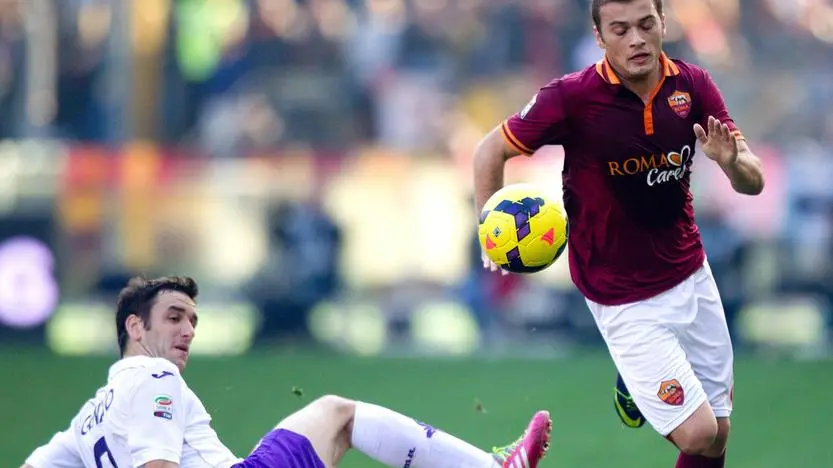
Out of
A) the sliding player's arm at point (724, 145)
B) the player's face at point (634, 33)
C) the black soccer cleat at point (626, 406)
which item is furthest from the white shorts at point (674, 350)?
the player's face at point (634, 33)

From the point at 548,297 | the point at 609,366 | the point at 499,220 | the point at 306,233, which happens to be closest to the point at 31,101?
the point at 306,233

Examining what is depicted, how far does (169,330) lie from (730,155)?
2507 millimetres

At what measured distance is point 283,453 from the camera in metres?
6.11

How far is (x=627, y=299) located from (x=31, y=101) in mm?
10920

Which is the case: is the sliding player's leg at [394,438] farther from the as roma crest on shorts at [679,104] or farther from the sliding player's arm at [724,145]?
the as roma crest on shorts at [679,104]

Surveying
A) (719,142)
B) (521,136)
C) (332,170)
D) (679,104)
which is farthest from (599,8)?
(332,170)

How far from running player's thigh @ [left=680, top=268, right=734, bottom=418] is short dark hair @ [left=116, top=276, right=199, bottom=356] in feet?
7.52

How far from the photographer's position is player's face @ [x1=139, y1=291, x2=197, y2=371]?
6.22 meters

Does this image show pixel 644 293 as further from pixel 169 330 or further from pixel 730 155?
pixel 169 330

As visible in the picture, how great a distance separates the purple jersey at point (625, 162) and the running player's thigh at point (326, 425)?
1283 mm

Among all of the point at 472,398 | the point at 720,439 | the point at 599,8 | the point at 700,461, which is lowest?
the point at 472,398

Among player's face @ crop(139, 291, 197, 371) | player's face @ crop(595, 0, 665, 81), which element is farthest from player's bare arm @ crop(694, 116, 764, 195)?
player's face @ crop(139, 291, 197, 371)

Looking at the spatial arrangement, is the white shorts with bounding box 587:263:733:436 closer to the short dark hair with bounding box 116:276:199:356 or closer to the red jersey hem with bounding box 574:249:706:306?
the red jersey hem with bounding box 574:249:706:306

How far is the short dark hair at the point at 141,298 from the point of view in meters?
6.30
